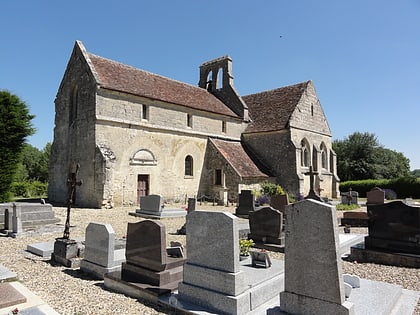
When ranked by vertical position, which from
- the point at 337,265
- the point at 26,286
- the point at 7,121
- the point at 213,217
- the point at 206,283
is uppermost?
the point at 7,121

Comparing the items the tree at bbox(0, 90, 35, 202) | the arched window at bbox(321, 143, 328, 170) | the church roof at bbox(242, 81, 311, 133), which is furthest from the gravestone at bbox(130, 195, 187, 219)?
the arched window at bbox(321, 143, 328, 170)

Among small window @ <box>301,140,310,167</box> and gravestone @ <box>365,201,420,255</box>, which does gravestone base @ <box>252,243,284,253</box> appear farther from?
small window @ <box>301,140,310,167</box>

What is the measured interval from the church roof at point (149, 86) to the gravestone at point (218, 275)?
51.1 feet

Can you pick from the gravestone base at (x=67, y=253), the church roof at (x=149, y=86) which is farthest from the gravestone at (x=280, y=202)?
the church roof at (x=149, y=86)

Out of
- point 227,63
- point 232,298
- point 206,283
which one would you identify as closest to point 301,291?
point 232,298

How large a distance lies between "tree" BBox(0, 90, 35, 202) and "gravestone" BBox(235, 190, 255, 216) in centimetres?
1255

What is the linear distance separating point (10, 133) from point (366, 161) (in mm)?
42583

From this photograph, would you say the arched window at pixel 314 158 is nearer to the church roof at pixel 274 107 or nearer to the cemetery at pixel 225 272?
the church roof at pixel 274 107

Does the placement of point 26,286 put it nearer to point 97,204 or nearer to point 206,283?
point 206,283

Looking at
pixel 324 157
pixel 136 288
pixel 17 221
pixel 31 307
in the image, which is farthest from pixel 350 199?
pixel 31 307

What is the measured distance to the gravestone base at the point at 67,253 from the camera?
6805mm

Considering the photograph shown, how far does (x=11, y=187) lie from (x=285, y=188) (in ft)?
60.9

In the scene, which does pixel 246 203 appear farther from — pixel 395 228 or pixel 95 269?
pixel 95 269

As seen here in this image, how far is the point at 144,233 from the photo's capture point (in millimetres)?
5336
